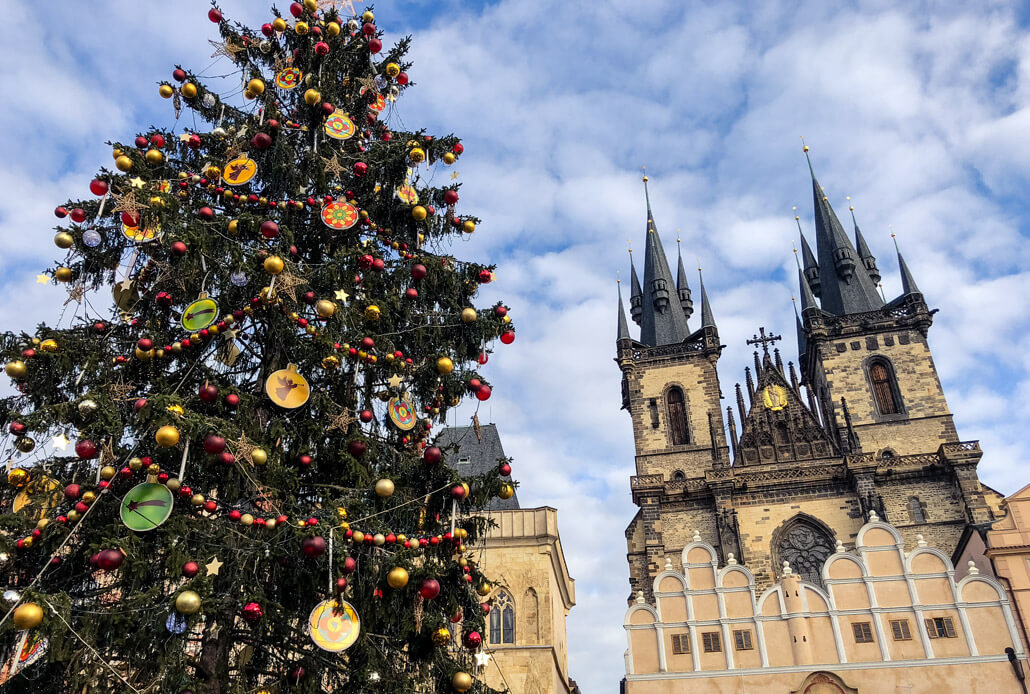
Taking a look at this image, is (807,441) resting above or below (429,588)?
above

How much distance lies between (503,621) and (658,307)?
2664 cm

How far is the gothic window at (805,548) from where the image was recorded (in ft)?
92.9

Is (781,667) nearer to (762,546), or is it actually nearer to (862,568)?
(862,568)

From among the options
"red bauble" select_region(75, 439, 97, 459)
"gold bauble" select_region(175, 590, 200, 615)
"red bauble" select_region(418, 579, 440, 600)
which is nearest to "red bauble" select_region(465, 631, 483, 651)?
"red bauble" select_region(418, 579, 440, 600)

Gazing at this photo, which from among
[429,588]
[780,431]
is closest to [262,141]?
[429,588]

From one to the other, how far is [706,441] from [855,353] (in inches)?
305

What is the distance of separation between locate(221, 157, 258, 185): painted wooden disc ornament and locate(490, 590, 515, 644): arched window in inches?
429

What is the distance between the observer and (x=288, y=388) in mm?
5664

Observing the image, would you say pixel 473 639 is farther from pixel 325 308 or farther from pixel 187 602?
pixel 325 308

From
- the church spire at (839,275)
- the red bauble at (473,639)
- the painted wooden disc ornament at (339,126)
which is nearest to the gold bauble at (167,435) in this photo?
the red bauble at (473,639)

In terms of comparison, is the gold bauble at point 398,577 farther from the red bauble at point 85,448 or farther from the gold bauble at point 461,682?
the red bauble at point 85,448

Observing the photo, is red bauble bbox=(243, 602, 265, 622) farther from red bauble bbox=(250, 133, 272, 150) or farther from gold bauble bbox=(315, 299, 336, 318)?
red bauble bbox=(250, 133, 272, 150)

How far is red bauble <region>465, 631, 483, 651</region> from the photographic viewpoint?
5465mm

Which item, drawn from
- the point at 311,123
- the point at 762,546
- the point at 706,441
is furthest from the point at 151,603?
the point at 706,441
